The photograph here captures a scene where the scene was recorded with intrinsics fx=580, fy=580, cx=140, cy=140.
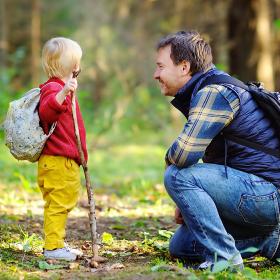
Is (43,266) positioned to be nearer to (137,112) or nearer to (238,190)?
(238,190)

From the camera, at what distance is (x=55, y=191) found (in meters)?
3.69

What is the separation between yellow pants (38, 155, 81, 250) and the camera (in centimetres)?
369

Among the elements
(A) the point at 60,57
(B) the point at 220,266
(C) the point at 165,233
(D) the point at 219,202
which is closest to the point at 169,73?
(A) the point at 60,57

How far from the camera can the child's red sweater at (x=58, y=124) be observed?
3.58m

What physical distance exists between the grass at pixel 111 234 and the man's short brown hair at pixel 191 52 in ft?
4.05

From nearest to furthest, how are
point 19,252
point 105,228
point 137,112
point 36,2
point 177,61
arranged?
point 177,61
point 19,252
point 105,228
point 137,112
point 36,2

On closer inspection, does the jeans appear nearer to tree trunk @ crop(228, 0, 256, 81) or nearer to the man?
the man

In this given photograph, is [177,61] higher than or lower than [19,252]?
higher

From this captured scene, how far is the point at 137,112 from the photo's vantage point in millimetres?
17031

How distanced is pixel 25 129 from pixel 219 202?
127 centimetres

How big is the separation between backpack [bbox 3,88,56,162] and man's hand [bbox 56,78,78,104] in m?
0.20

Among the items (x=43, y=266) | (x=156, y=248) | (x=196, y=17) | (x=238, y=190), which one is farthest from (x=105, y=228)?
(x=196, y=17)

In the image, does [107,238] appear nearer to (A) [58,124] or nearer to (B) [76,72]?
(A) [58,124]

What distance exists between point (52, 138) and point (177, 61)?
0.93 meters
